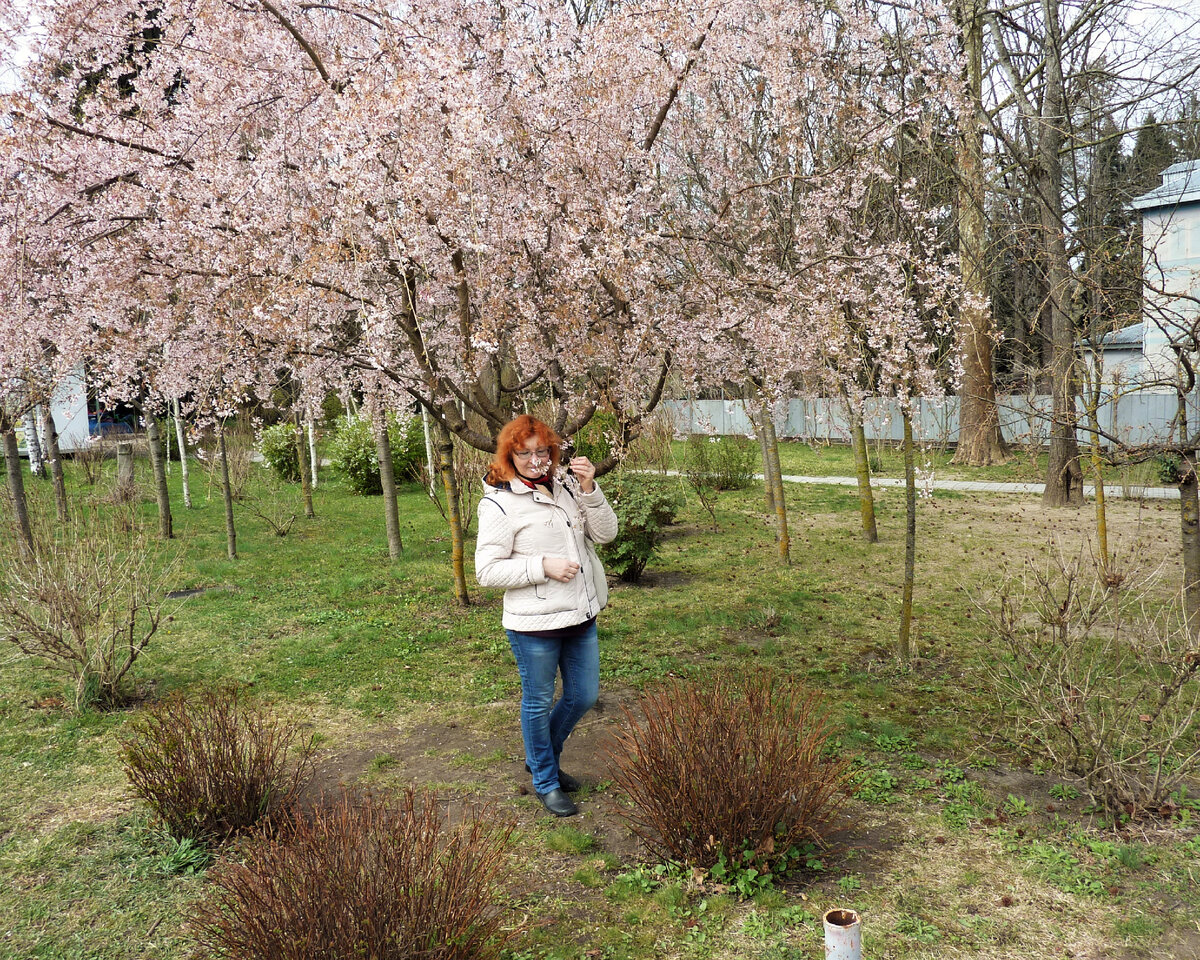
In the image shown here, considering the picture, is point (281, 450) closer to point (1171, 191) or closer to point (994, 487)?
point (994, 487)

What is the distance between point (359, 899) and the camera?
222cm

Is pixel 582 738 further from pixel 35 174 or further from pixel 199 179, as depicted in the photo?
pixel 35 174

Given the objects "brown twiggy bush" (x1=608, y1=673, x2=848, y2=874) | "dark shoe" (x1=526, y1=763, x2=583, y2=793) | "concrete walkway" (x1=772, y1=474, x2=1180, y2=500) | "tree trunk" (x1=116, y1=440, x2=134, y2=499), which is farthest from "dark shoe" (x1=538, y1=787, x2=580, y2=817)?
"tree trunk" (x1=116, y1=440, x2=134, y2=499)

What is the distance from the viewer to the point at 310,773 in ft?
13.4

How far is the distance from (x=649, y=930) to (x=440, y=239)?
3281 mm

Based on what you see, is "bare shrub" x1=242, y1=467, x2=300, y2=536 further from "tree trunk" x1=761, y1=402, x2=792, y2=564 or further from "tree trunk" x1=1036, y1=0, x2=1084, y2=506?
"tree trunk" x1=1036, y1=0, x2=1084, y2=506

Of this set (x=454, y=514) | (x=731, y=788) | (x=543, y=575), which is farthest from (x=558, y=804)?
(x=454, y=514)

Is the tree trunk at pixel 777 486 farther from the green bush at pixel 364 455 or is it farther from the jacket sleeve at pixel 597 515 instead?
the green bush at pixel 364 455

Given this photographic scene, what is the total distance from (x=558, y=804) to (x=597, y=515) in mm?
1295

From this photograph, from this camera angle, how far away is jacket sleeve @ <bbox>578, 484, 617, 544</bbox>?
3.66m

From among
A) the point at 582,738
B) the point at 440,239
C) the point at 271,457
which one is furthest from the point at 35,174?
the point at 271,457

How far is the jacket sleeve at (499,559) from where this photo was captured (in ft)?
11.1

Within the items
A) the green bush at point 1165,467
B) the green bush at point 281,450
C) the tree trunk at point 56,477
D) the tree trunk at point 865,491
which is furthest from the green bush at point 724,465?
the tree trunk at point 56,477

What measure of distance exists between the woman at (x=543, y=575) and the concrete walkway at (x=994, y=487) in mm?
9577
